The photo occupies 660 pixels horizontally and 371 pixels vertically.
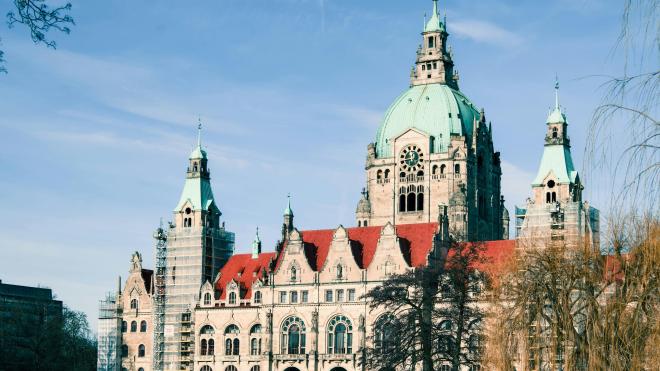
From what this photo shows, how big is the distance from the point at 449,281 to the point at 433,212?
42371 millimetres

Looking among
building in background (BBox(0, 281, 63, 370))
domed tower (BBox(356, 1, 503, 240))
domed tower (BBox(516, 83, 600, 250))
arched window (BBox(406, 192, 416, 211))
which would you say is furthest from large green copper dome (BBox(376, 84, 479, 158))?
building in background (BBox(0, 281, 63, 370))

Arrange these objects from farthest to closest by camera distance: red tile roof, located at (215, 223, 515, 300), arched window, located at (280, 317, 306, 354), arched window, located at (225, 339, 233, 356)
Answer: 1. arched window, located at (225, 339, 233, 356)
2. arched window, located at (280, 317, 306, 354)
3. red tile roof, located at (215, 223, 515, 300)

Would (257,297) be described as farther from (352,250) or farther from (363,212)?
(363,212)

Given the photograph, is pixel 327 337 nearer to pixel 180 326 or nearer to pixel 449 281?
pixel 180 326

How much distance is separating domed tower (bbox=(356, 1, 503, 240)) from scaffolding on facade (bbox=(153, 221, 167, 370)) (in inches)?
917

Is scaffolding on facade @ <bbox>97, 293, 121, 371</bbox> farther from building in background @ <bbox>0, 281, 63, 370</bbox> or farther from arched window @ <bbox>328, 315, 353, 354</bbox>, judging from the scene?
arched window @ <bbox>328, 315, 353, 354</bbox>

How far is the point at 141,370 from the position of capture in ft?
447

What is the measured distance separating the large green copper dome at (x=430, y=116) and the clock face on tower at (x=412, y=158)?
1.64 m

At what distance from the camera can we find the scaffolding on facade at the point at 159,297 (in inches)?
5241

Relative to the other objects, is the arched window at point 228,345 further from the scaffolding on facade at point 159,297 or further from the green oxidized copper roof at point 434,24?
the green oxidized copper roof at point 434,24

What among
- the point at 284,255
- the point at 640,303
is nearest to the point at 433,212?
the point at 284,255

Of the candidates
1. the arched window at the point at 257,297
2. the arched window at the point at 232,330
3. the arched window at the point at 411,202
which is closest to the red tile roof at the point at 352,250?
the arched window at the point at 257,297

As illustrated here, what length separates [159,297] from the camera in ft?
445

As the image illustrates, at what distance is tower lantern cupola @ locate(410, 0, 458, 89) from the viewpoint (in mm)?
142375
